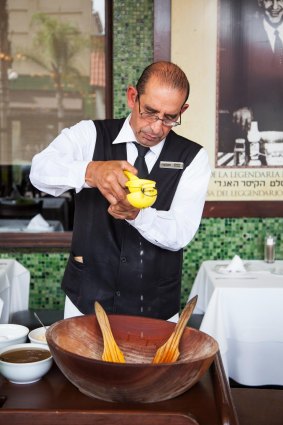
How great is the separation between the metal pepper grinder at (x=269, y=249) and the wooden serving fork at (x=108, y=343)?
8.36 feet

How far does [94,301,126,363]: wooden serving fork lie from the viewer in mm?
1377

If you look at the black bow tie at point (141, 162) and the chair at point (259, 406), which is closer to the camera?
the chair at point (259, 406)

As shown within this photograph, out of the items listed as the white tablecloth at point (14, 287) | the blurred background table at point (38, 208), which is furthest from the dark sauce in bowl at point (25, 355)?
the blurred background table at point (38, 208)

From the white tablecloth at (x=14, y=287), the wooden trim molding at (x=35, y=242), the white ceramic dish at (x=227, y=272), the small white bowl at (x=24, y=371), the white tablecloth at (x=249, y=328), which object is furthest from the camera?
the wooden trim molding at (x=35, y=242)

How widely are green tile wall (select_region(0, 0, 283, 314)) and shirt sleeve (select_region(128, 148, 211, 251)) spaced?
6.32 ft

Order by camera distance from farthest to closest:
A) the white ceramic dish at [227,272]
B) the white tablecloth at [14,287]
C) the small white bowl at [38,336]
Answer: the white tablecloth at [14,287]
the white ceramic dish at [227,272]
the small white bowl at [38,336]

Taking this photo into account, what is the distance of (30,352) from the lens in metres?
1.51

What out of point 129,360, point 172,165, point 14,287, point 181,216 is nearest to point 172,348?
point 129,360

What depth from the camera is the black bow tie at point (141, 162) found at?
219 centimetres

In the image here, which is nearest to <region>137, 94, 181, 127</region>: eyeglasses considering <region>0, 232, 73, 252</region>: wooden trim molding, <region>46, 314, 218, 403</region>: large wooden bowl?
<region>46, 314, 218, 403</region>: large wooden bowl

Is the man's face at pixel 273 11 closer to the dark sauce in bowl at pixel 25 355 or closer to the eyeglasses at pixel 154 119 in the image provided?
the eyeglasses at pixel 154 119

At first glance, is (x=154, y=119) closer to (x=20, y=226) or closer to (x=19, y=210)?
(x=20, y=226)

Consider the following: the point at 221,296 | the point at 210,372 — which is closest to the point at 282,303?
the point at 221,296

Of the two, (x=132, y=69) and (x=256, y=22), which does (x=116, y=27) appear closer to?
(x=132, y=69)
